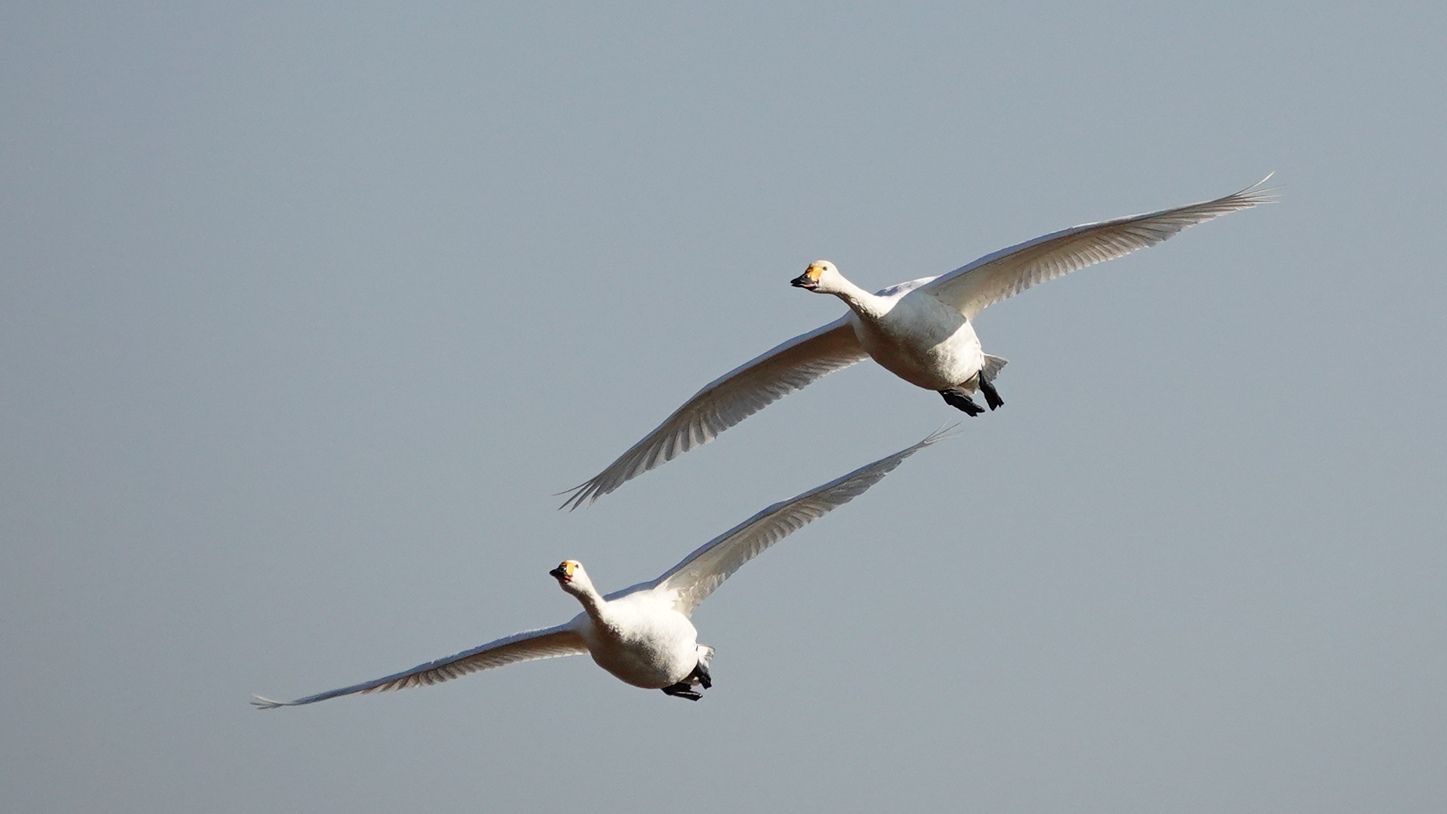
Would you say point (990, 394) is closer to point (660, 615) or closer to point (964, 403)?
point (964, 403)

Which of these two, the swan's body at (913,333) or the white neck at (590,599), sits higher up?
the swan's body at (913,333)

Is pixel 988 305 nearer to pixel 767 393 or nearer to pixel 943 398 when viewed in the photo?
pixel 943 398

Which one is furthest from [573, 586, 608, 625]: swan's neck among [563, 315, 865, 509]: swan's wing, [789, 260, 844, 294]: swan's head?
[789, 260, 844, 294]: swan's head

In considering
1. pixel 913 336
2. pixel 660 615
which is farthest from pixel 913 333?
pixel 660 615

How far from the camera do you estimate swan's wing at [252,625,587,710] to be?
84.7 ft

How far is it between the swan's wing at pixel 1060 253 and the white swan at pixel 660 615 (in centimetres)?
167

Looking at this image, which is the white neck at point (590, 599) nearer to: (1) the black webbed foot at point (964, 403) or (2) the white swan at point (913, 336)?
(2) the white swan at point (913, 336)

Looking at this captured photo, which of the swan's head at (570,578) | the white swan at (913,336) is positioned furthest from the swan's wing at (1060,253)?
the swan's head at (570,578)

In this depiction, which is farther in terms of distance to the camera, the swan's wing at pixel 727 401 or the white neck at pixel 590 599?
the swan's wing at pixel 727 401

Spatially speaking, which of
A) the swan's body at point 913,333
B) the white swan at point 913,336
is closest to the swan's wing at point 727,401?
the white swan at point 913,336

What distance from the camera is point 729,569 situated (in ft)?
86.0

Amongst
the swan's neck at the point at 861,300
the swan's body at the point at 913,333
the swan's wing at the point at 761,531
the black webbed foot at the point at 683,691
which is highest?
the swan's neck at the point at 861,300

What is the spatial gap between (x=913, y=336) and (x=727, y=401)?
10.6 ft

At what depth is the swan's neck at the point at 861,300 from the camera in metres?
24.9
